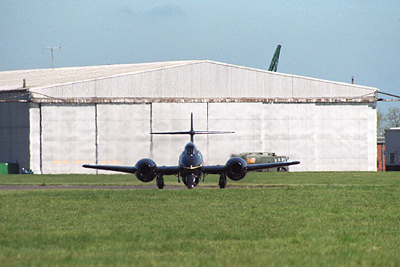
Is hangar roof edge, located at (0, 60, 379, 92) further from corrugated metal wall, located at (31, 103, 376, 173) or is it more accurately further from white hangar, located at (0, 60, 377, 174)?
corrugated metal wall, located at (31, 103, 376, 173)

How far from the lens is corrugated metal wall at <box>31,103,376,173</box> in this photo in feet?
213

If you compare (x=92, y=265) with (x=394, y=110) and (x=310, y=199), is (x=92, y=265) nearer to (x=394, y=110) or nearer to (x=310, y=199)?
(x=310, y=199)

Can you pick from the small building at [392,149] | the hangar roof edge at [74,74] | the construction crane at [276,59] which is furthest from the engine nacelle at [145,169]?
the construction crane at [276,59]

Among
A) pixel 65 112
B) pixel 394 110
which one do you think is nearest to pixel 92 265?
pixel 65 112

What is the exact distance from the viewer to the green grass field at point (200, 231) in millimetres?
12516

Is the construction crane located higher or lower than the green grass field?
higher

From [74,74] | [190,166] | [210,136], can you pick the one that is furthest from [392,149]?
[190,166]

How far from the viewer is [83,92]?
6525cm

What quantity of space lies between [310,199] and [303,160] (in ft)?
137

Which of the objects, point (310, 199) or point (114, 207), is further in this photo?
point (310, 199)

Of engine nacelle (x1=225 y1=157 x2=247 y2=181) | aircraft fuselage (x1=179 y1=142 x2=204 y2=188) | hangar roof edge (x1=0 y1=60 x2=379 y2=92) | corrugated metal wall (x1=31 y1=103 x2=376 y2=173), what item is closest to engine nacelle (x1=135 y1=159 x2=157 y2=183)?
aircraft fuselage (x1=179 y1=142 x2=204 y2=188)

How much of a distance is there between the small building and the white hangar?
19.4 m

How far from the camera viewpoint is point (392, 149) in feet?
293

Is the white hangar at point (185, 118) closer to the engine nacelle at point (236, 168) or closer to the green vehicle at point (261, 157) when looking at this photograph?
the green vehicle at point (261, 157)
